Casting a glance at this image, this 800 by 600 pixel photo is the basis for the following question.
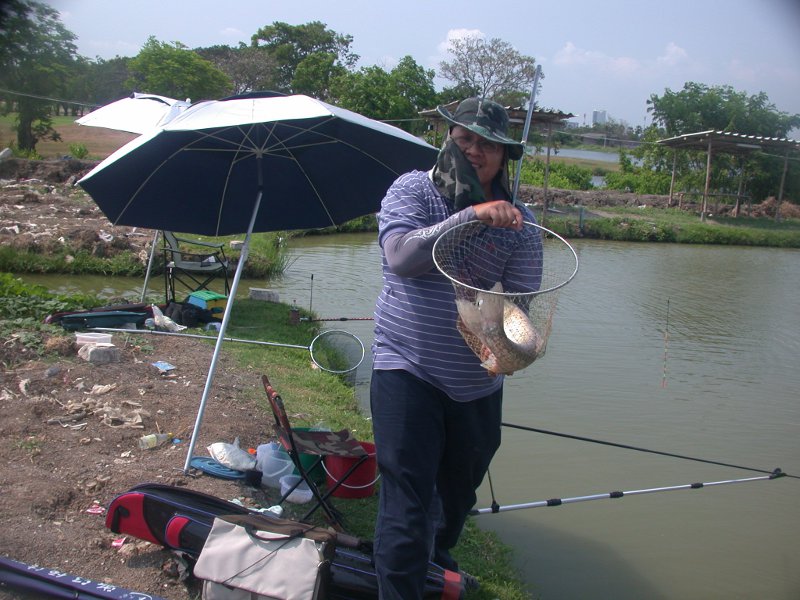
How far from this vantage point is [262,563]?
102 inches

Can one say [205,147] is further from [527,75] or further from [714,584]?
[527,75]

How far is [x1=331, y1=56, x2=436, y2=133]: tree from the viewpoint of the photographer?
28.7 meters

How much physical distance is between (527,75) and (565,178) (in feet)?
19.8

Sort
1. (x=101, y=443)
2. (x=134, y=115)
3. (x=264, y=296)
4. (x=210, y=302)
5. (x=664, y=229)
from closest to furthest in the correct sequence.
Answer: (x=101, y=443)
(x=210, y=302)
(x=134, y=115)
(x=264, y=296)
(x=664, y=229)

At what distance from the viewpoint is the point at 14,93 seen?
19.2 metres

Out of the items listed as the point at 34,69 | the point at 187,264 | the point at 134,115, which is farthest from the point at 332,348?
the point at 34,69

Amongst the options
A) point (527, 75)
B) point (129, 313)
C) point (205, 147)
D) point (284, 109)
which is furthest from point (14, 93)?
point (527, 75)

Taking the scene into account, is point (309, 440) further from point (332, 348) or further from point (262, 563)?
point (332, 348)

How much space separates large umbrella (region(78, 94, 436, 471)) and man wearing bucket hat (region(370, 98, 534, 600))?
134cm

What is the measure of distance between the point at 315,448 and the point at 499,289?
1.48 m

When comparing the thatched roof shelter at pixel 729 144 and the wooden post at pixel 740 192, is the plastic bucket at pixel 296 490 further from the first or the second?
the wooden post at pixel 740 192

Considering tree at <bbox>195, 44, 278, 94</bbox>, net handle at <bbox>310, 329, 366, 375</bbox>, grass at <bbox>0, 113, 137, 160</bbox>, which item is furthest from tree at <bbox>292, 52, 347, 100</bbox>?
net handle at <bbox>310, 329, 366, 375</bbox>

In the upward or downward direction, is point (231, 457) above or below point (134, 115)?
below

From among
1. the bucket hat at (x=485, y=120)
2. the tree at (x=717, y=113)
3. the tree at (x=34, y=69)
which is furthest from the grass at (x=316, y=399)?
the tree at (x=717, y=113)
